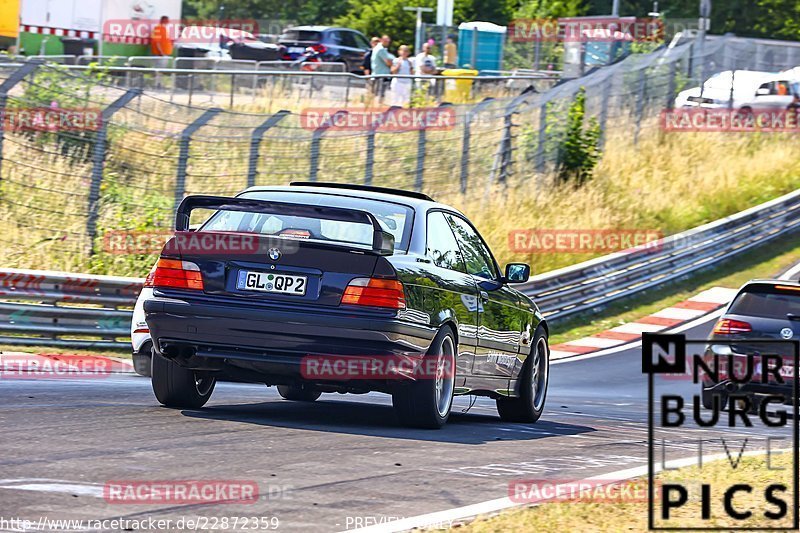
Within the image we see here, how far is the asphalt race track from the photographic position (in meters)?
5.97

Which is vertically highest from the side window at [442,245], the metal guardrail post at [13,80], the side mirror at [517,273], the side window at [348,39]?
the side window at [348,39]

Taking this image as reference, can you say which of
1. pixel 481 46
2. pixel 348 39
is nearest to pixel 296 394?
pixel 481 46

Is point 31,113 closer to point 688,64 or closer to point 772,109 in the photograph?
point 688,64

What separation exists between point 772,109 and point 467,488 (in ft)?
99.3

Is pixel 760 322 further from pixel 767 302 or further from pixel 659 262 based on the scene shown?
pixel 659 262

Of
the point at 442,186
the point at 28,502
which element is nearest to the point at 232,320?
the point at 28,502

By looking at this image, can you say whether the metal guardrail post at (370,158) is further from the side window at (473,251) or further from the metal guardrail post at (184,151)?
the side window at (473,251)

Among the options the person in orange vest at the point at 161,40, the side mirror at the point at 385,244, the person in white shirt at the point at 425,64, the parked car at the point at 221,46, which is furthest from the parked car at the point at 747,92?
the side mirror at the point at 385,244

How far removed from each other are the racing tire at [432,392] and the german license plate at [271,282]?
3.09 ft

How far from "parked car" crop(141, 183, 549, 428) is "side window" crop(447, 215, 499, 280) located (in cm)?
52

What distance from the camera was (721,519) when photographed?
239 inches

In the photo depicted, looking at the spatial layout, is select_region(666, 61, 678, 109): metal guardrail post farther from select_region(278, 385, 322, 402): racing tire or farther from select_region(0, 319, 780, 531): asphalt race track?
select_region(278, 385, 322, 402): racing tire

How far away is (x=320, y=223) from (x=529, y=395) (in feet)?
9.36

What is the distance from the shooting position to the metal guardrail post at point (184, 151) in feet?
55.6
